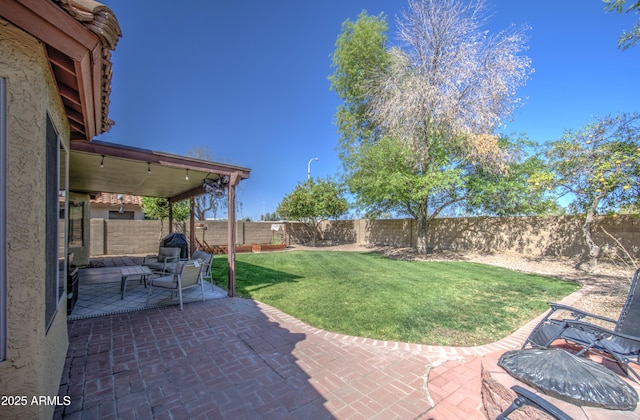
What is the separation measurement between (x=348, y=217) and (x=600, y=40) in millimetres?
16110

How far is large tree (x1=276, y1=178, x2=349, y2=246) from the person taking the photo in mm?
19078

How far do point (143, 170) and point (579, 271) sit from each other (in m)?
13.9

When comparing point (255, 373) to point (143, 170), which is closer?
point (255, 373)

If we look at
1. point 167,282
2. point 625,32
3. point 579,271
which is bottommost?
point 579,271

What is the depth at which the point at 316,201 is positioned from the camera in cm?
1917

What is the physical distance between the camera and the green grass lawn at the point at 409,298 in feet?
14.1

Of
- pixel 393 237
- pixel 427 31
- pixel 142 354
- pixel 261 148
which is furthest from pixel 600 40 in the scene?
pixel 261 148

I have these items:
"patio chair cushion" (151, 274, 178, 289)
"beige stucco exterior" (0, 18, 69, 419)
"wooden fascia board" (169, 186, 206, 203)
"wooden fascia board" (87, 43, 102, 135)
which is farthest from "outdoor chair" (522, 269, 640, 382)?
"wooden fascia board" (169, 186, 206, 203)

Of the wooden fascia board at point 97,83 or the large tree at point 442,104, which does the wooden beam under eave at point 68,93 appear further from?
the large tree at point 442,104

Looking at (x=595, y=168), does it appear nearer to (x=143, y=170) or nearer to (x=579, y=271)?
(x=579, y=271)

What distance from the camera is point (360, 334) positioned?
4.05 meters

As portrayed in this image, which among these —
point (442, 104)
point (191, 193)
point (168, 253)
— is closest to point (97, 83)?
point (168, 253)

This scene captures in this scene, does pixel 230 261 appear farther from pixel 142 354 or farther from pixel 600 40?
pixel 600 40

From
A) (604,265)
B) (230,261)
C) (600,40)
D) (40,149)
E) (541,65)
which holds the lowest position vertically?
(604,265)
